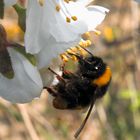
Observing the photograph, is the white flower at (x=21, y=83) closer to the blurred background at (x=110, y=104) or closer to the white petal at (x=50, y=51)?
the white petal at (x=50, y=51)

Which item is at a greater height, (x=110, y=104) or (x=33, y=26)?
(x=33, y=26)

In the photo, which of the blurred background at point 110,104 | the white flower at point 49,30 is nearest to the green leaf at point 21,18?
the white flower at point 49,30

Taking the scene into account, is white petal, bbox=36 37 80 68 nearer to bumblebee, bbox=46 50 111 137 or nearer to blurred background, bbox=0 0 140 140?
bumblebee, bbox=46 50 111 137

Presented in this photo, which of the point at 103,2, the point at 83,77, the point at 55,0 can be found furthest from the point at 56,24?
Result: the point at 103,2

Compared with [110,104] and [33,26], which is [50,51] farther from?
[110,104]

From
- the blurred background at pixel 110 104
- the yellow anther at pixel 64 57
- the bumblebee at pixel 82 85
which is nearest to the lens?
the yellow anther at pixel 64 57

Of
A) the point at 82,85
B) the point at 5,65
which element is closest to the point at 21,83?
the point at 5,65

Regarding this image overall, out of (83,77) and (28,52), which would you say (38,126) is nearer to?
(83,77)
